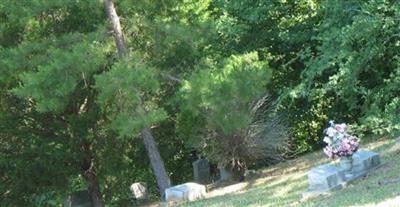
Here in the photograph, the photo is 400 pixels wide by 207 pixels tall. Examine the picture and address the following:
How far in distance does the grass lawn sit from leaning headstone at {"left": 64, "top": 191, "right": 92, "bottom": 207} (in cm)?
435

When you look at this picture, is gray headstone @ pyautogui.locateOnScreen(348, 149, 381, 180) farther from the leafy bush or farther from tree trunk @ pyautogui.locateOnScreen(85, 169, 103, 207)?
tree trunk @ pyautogui.locateOnScreen(85, 169, 103, 207)

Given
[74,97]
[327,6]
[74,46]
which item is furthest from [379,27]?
[74,97]

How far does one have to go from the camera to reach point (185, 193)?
37.8ft

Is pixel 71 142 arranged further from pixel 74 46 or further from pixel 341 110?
pixel 341 110

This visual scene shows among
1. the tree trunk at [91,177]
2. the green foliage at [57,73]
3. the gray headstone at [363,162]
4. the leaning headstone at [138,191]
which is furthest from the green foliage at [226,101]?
the leaning headstone at [138,191]

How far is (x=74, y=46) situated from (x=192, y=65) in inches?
115

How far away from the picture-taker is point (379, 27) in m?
11.5

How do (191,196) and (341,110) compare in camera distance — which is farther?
(341,110)

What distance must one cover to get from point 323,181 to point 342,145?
781mm

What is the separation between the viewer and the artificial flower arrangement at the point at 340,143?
9.04 m

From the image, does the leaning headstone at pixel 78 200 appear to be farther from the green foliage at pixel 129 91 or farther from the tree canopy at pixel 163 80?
the green foliage at pixel 129 91

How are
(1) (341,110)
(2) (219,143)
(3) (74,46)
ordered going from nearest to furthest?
(3) (74,46) → (2) (219,143) → (1) (341,110)

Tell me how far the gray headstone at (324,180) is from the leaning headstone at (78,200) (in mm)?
7739

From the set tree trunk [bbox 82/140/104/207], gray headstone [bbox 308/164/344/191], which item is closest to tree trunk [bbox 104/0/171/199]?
tree trunk [bbox 82/140/104/207]
